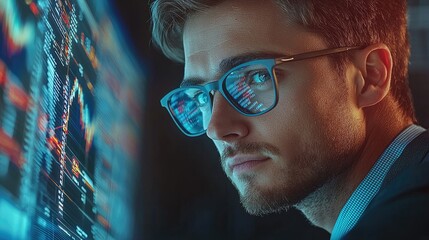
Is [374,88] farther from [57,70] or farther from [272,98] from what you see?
[57,70]

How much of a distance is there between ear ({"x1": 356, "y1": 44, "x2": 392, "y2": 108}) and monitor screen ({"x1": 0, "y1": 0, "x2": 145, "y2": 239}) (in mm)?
527

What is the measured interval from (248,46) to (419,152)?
1.26 ft

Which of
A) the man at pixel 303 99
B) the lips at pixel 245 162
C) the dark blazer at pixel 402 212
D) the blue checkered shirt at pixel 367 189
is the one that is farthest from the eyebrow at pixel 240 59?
the dark blazer at pixel 402 212

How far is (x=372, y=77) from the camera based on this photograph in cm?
121

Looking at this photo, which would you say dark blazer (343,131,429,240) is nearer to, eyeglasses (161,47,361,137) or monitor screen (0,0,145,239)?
eyeglasses (161,47,361,137)

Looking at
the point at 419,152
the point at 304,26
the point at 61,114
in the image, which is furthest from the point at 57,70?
the point at 419,152

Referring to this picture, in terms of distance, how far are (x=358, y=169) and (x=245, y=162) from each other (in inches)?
8.8

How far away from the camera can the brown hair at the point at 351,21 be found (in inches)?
46.9

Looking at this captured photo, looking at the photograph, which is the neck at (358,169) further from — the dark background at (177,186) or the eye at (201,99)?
the dark background at (177,186)

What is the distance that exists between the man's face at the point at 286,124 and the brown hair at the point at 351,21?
3 centimetres

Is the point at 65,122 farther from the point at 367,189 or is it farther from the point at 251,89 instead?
the point at 367,189

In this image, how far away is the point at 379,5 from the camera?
4.12ft

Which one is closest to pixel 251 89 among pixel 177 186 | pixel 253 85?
pixel 253 85

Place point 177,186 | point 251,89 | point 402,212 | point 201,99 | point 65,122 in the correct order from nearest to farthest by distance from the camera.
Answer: point 402,212 < point 65,122 < point 251,89 < point 201,99 < point 177,186
